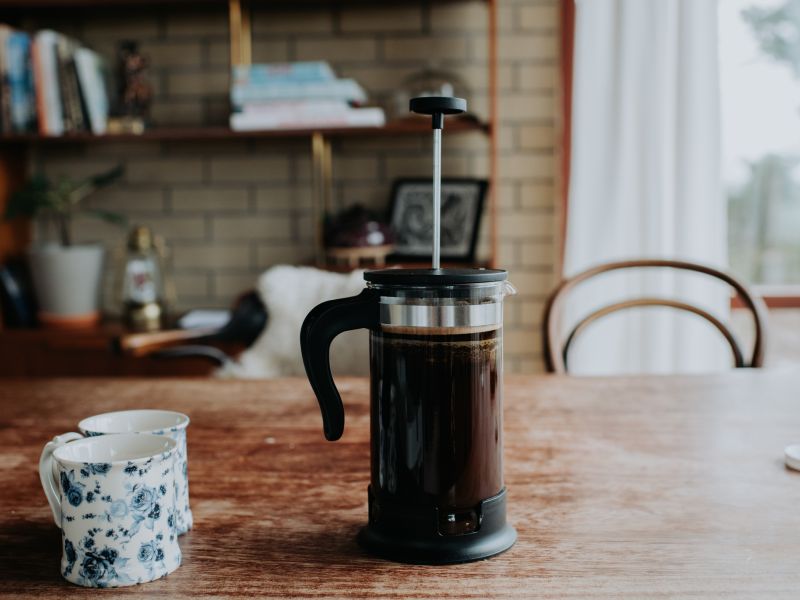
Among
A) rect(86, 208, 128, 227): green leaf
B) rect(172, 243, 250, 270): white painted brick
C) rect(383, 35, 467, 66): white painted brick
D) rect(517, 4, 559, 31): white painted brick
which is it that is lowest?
rect(172, 243, 250, 270): white painted brick

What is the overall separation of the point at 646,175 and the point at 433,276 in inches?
80.6

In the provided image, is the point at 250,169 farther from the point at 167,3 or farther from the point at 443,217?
the point at 443,217

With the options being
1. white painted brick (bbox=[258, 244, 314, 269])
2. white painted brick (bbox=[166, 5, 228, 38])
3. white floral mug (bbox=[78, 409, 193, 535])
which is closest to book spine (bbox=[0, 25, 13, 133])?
white painted brick (bbox=[166, 5, 228, 38])

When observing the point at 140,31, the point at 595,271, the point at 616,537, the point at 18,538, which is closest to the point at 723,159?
the point at 595,271

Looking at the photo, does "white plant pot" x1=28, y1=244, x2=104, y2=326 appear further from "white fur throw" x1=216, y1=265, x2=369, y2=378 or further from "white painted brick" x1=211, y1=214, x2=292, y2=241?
"white fur throw" x1=216, y1=265, x2=369, y2=378

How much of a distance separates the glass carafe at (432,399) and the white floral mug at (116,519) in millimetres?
149

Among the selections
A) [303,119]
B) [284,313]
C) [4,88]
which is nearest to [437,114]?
[284,313]

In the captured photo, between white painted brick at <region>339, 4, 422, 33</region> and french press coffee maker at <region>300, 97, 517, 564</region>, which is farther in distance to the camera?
white painted brick at <region>339, 4, 422, 33</region>

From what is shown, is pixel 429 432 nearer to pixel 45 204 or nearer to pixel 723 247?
pixel 723 247

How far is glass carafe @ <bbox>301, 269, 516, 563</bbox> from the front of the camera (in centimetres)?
64

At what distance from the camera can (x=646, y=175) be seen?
2.52m

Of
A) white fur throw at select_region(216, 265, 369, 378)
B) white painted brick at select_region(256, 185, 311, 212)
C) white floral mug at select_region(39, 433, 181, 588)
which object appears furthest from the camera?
white painted brick at select_region(256, 185, 311, 212)

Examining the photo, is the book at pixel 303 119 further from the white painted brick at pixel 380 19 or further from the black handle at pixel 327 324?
the black handle at pixel 327 324

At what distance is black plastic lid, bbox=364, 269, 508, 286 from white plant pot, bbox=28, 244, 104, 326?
215 cm
